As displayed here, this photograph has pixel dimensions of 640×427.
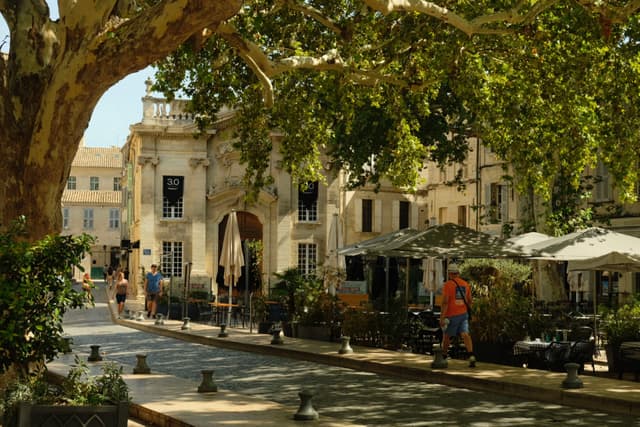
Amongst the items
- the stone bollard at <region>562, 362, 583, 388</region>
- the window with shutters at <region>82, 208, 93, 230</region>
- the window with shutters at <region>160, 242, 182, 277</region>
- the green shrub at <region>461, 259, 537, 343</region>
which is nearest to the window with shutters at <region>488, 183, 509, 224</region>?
the window with shutters at <region>160, 242, 182, 277</region>

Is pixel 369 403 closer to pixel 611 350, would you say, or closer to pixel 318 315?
pixel 611 350

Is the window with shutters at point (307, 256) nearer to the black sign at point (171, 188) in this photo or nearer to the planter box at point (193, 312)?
the black sign at point (171, 188)

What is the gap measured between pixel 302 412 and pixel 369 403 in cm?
257

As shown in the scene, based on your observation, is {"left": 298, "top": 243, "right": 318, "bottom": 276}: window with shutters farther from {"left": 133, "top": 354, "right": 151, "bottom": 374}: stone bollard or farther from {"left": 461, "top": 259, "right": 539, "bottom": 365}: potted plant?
{"left": 133, "top": 354, "right": 151, "bottom": 374}: stone bollard

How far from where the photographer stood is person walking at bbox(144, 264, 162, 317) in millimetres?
31750

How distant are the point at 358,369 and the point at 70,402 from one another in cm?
957

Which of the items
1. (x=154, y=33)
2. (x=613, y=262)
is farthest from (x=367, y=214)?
(x=154, y=33)

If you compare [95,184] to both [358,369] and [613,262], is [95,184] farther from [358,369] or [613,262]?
[358,369]

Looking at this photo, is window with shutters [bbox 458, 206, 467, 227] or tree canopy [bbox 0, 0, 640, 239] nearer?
tree canopy [bbox 0, 0, 640, 239]

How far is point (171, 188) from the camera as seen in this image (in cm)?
5172

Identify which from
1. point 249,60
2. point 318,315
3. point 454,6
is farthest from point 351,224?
point 249,60

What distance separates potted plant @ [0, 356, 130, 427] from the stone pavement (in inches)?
78.4

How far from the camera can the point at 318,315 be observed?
22.3 meters

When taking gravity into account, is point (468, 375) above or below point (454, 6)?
below
